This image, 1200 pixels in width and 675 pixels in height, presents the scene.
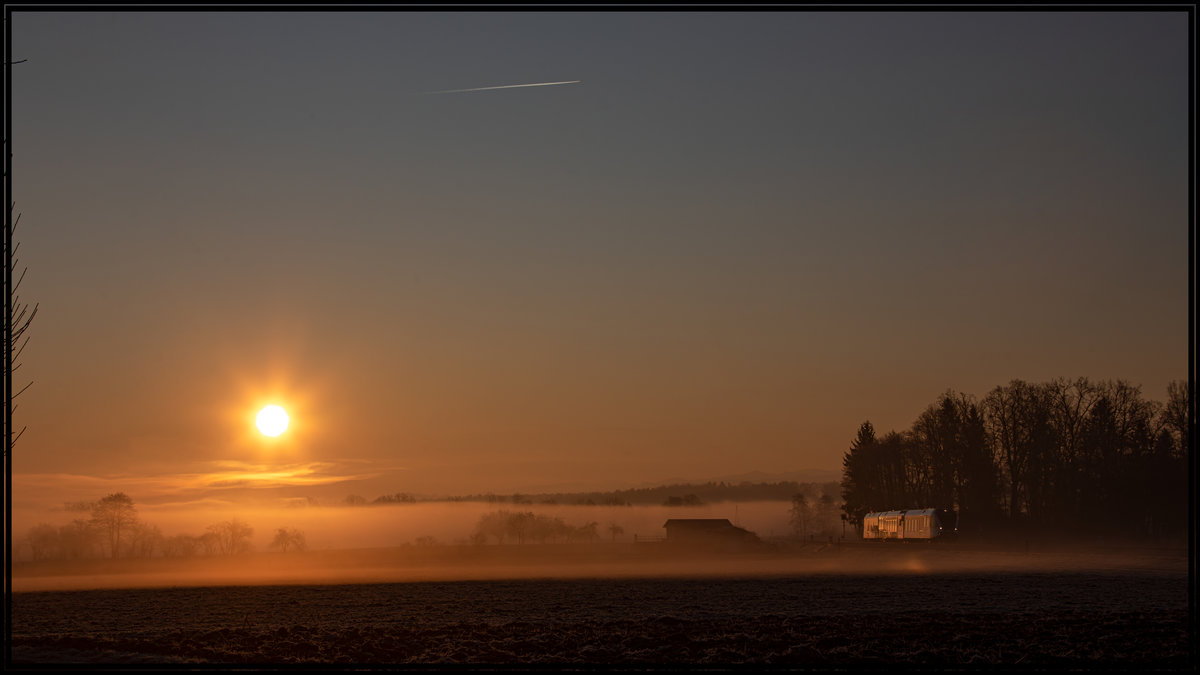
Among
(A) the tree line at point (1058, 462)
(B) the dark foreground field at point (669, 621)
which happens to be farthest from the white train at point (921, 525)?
(B) the dark foreground field at point (669, 621)

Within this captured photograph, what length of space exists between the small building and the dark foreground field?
60.2 metres

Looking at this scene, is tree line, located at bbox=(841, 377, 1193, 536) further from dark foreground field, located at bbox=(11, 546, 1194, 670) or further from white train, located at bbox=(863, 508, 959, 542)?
dark foreground field, located at bbox=(11, 546, 1194, 670)

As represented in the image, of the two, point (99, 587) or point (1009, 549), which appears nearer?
point (99, 587)

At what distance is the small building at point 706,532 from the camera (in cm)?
12925

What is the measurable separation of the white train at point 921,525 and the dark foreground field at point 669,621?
92.7 ft

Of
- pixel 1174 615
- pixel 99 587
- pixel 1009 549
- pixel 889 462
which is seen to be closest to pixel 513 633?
pixel 1174 615

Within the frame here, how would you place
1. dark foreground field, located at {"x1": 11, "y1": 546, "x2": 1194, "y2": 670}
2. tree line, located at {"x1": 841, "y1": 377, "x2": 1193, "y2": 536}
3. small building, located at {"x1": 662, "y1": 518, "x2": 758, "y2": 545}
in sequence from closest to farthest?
1. dark foreground field, located at {"x1": 11, "y1": 546, "x2": 1194, "y2": 670}
2. tree line, located at {"x1": 841, "y1": 377, "x2": 1193, "y2": 536}
3. small building, located at {"x1": 662, "y1": 518, "x2": 758, "y2": 545}

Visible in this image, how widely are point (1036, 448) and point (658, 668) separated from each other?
292 feet

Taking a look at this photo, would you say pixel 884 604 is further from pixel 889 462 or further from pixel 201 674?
pixel 889 462

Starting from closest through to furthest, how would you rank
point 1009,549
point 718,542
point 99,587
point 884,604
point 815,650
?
point 815,650 → point 884,604 → point 99,587 → point 1009,549 → point 718,542

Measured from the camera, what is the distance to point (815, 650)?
1251 inches

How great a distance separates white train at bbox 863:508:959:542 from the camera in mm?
97188

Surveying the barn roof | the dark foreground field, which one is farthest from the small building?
the dark foreground field

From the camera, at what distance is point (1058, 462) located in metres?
104
